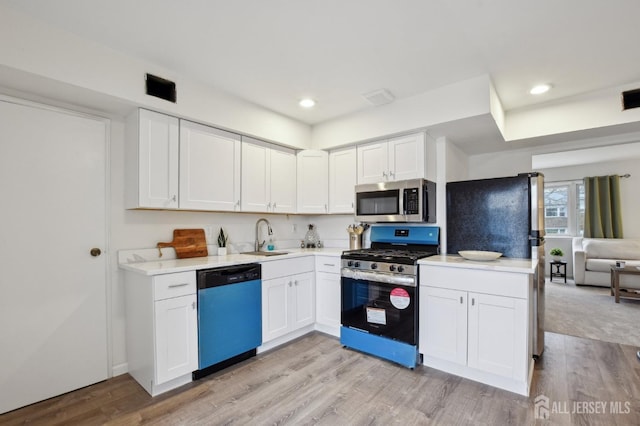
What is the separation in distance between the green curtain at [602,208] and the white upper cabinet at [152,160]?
7887 millimetres

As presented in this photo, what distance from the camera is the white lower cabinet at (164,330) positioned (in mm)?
2125

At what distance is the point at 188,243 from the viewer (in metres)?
2.88

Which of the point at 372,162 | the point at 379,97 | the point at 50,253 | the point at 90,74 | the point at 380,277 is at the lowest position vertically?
the point at 380,277

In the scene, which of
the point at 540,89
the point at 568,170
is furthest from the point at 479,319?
the point at 568,170

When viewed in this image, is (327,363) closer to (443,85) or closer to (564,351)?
(564,351)

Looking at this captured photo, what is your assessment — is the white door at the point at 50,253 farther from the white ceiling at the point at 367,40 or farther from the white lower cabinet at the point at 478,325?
the white lower cabinet at the point at 478,325

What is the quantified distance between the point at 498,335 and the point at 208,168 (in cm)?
280

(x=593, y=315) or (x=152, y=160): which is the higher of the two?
(x=152, y=160)

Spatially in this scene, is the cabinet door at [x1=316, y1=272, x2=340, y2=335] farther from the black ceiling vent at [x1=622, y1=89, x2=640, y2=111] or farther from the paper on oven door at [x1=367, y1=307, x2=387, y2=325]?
the black ceiling vent at [x1=622, y1=89, x2=640, y2=111]

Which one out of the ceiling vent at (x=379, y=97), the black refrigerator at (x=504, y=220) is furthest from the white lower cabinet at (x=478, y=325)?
the ceiling vent at (x=379, y=97)

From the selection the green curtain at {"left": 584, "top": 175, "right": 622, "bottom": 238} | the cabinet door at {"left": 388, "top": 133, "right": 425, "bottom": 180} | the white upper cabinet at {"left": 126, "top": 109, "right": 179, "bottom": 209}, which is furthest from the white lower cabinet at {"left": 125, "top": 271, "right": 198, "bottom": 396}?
the green curtain at {"left": 584, "top": 175, "right": 622, "bottom": 238}

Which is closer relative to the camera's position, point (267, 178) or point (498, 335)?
point (498, 335)

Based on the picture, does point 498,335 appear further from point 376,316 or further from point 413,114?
point 413,114

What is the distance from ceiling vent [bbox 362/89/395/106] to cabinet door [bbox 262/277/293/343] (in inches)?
79.0
